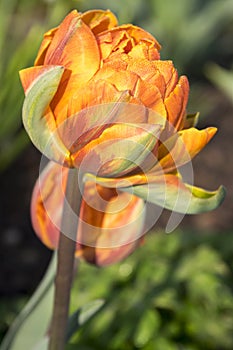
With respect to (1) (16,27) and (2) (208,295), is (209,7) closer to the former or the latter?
(1) (16,27)

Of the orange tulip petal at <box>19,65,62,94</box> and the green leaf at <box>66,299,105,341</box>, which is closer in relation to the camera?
the orange tulip petal at <box>19,65,62,94</box>

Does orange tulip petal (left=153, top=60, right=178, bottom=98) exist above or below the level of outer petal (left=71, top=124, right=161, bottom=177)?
above

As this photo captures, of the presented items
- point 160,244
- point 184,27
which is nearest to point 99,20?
point 160,244

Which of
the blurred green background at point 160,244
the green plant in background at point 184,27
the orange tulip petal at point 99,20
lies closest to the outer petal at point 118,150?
the orange tulip petal at point 99,20

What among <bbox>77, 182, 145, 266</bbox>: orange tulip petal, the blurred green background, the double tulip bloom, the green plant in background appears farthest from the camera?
the green plant in background

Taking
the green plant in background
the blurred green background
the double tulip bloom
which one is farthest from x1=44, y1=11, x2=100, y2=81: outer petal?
the green plant in background

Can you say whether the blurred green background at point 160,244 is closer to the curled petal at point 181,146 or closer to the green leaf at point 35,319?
the green leaf at point 35,319

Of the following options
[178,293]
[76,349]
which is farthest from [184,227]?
[76,349]

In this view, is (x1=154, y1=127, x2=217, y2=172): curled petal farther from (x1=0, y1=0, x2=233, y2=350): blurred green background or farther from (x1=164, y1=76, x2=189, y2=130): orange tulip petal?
(x1=0, y1=0, x2=233, y2=350): blurred green background

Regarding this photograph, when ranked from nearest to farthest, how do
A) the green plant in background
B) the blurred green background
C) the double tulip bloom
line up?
the double tulip bloom → the blurred green background → the green plant in background
